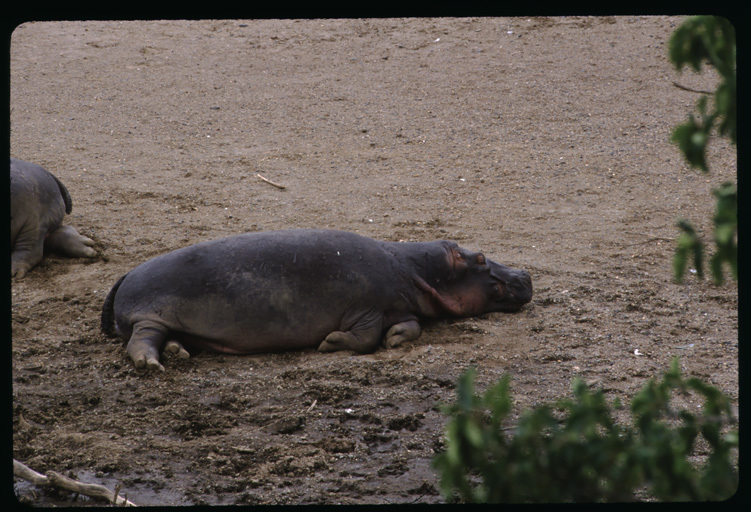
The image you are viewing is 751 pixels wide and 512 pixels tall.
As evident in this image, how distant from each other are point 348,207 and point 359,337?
2.69m

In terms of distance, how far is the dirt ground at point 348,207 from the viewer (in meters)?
4.20

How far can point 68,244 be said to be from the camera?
6758mm

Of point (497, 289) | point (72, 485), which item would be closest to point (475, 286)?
point (497, 289)

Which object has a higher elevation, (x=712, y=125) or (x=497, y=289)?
(x=712, y=125)

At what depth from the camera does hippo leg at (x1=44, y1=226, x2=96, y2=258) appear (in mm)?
6742

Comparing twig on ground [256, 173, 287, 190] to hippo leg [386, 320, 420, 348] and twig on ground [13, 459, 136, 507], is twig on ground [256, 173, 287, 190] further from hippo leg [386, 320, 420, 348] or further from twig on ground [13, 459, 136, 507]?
twig on ground [13, 459, 136, 507]

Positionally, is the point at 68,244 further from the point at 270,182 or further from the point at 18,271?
the point at 270,182

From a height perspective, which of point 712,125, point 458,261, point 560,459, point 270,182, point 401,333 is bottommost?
point 270,182

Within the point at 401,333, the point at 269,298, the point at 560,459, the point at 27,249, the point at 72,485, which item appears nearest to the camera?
the point at 560,459

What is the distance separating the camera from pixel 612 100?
10055 mm

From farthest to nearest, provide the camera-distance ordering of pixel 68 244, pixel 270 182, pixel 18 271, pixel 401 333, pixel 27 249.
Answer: pixel 270 182, pixel 68 244, pixel 27 249, pixel 18 271, pixel 401 333

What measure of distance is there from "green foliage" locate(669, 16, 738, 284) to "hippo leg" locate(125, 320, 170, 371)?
389 cm

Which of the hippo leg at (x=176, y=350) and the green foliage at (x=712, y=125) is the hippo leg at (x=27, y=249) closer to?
the hippo leg at (x=176, y=350)

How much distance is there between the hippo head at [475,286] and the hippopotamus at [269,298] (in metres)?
0.17
